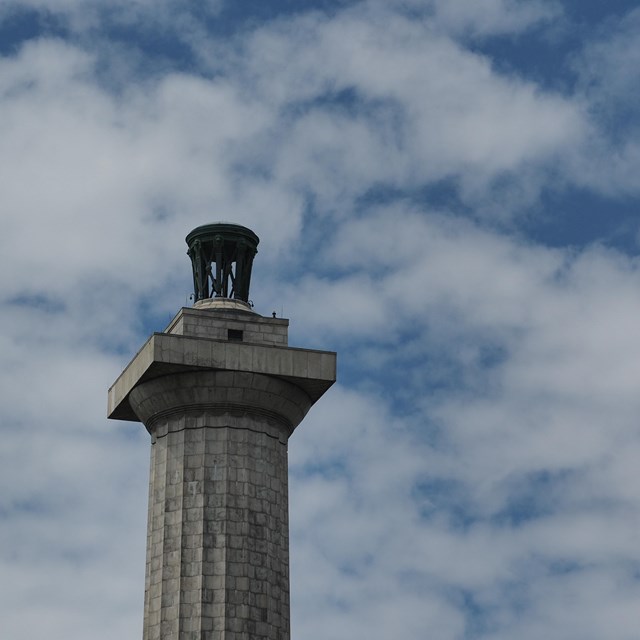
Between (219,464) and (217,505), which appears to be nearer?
(217,505)

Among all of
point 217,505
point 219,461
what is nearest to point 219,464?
point 219,461

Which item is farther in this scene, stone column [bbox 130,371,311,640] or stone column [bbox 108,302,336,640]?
stone column [bbox 108,302,336,640]

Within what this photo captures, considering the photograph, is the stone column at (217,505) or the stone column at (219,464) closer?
the stone column at (217,505)

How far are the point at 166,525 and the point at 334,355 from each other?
11994mm

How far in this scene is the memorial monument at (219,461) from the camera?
248ft

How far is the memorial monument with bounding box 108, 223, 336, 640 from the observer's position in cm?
7550

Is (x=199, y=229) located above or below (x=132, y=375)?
above

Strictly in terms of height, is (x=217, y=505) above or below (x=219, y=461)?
below

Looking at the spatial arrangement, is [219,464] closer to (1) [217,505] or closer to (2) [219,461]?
(2) [219,461]

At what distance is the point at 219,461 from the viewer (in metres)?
77.9

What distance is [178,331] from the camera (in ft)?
265

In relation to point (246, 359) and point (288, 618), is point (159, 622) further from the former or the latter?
point (246, 359)

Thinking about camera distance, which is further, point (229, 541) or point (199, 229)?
point (199, 229)

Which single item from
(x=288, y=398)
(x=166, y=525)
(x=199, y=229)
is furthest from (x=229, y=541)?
(x=199, y=229)
